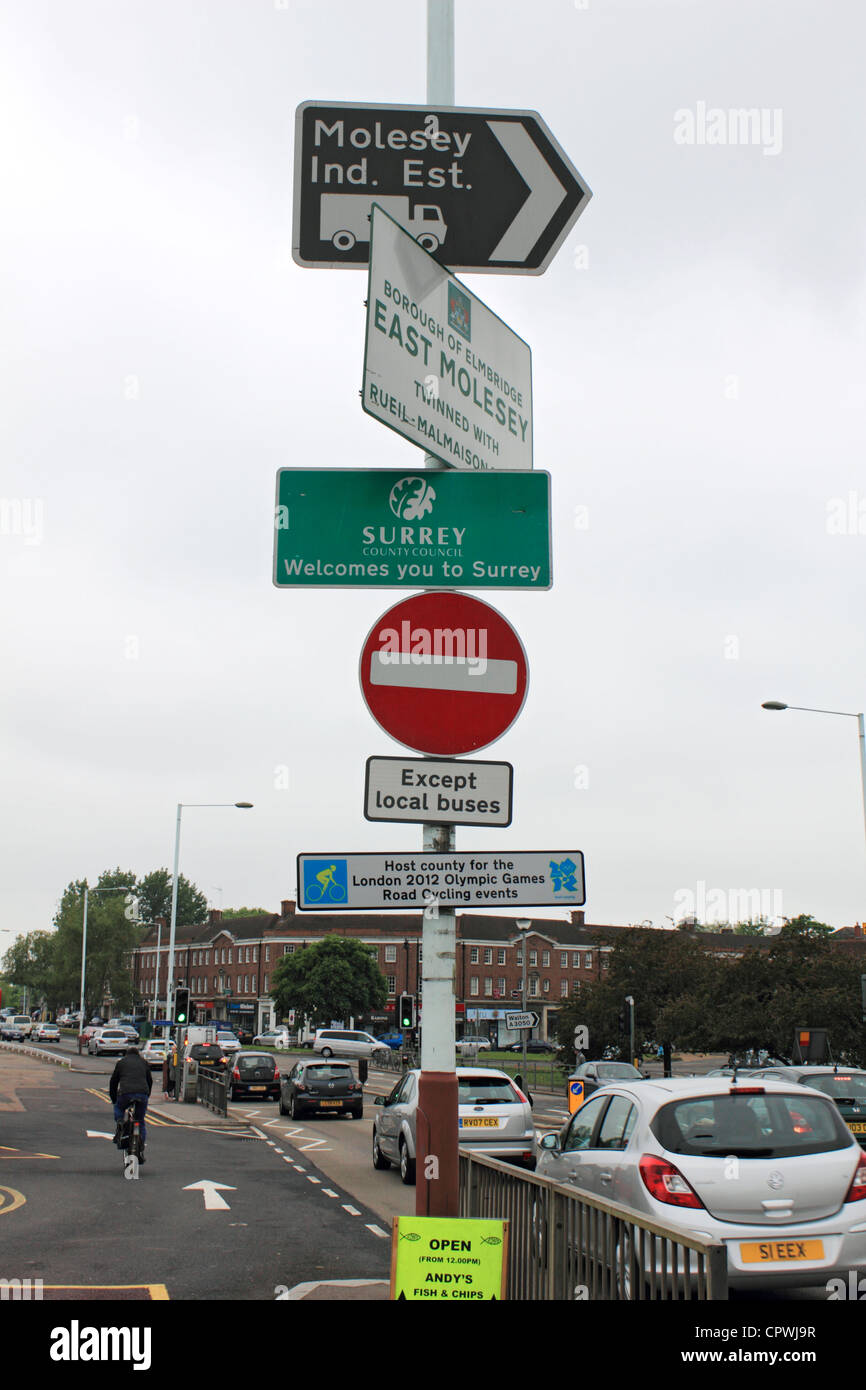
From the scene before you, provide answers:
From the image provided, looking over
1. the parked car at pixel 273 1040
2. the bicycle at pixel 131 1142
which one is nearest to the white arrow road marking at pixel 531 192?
the bicycle at pixel 131 1142

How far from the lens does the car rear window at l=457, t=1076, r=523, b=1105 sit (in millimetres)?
18072

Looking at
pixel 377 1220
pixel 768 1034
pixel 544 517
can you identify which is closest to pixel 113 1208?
pixel 377 1220

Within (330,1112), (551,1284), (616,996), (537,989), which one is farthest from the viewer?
(537,989)

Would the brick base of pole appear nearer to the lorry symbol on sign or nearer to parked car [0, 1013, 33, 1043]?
the lorry symbol on sign

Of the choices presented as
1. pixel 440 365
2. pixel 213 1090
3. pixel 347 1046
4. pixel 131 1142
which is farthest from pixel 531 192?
pixel 347 1046

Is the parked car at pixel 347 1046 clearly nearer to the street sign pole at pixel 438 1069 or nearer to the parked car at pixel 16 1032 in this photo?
the parked car at pixel 16 1032

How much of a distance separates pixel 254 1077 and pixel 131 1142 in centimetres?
2217

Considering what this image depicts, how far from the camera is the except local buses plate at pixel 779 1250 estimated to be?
7023 mm

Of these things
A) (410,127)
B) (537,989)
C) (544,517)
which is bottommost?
(537,989)

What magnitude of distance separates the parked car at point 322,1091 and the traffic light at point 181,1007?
8.68 m

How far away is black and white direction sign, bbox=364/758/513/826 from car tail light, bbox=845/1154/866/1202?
4.74 meters

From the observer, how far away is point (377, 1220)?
1285cm

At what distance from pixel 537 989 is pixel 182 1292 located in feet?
353
